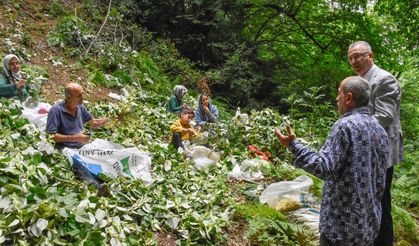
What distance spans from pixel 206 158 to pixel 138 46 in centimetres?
704

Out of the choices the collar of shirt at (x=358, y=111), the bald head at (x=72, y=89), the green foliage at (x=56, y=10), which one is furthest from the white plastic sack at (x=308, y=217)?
the green foliage at (x=56, y=10)

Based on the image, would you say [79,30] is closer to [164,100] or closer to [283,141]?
[164,100]

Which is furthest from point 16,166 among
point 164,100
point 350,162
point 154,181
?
point 164,100

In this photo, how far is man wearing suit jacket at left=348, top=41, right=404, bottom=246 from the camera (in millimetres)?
3240

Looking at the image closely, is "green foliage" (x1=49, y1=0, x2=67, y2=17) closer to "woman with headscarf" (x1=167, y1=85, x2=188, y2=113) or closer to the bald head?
"woman with headscarf" (x1=167, y1=85, x2=188, y2=113)

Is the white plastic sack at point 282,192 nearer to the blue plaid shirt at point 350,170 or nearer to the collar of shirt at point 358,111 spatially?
the blue plaid shirt at point 350,170

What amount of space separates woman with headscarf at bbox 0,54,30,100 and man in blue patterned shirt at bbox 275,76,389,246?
472cm

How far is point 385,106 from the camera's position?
324 cm

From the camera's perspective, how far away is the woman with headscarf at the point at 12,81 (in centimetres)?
571

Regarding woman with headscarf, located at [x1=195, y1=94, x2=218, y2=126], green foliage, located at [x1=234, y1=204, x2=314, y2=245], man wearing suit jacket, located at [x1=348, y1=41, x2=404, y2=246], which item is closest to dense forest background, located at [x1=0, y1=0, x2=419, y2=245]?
green foliage, located at [x1=234, y1=204, x2=314, y2=245]

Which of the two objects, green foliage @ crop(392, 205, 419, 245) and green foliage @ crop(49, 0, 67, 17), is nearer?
green foliage @ crop(392, 205, 419, 245)

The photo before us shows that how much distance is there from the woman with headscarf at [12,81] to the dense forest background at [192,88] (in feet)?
3.16

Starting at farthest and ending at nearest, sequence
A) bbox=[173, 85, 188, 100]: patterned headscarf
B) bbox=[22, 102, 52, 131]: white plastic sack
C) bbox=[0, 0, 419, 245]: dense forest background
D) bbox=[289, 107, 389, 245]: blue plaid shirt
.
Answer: bbox=[173, 85, 188, 100]: patterned headscarf < bbox=[22, 102, 52, 131]: white plastic sack < bbox=[0, 0, 419, 245]: dense forest background < bbox=[289, 107, 389, 245]: blue plaid shirt

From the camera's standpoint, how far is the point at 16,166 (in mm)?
3357
